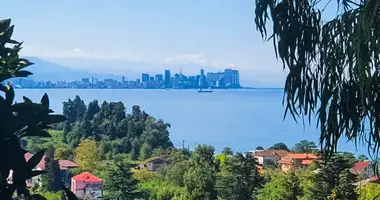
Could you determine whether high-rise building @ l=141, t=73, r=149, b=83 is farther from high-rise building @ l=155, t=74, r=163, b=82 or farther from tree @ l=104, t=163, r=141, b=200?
tree @ l=104, t=163, r=141, b=200

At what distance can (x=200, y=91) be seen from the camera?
385ft

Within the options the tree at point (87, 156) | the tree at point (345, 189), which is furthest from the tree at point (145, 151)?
the tree at point (345, 189)

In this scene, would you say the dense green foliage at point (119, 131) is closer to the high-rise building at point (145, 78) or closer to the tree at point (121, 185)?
the tree at point (121, 185)

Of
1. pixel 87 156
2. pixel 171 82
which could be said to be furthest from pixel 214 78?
pixel 87 156

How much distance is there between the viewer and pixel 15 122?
1176 millimetres

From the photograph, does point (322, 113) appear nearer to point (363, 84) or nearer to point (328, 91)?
point (328, 91)

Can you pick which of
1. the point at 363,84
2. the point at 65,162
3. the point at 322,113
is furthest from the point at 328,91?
the point at 65,162

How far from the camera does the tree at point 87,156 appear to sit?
22.5m

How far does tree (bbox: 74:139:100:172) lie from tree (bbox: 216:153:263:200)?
371 inches

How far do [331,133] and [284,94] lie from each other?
0.24 meters

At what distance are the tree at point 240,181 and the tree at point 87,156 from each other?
9.42 metres

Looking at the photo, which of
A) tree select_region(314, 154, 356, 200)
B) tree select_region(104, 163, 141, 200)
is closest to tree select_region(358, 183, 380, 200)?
tree select_region(314, 154, 356, 200)

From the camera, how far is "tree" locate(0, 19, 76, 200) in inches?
45.1

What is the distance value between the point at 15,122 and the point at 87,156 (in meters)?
22.5
